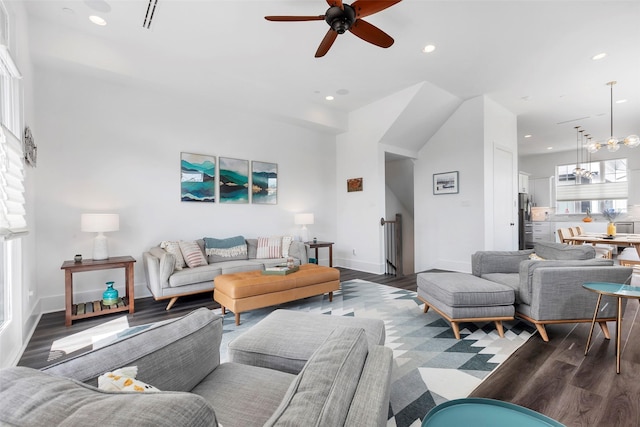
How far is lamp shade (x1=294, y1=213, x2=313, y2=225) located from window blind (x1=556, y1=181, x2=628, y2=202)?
870 centimetres

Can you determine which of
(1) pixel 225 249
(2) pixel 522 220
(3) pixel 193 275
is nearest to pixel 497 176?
(2) pixel 522 220

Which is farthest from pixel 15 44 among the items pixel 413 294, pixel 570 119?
pixel 570 119

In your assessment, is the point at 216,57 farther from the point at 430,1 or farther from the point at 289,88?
the point at 430,1

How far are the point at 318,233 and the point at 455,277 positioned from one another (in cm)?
328

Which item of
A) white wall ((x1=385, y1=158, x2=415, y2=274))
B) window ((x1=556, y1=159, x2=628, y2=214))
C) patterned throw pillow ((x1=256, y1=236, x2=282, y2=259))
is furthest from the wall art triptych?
window ((x1=556, y1=159, x2=628, y2=214))

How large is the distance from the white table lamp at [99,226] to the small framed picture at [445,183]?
5.26m

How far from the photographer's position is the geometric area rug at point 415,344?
5.76ft

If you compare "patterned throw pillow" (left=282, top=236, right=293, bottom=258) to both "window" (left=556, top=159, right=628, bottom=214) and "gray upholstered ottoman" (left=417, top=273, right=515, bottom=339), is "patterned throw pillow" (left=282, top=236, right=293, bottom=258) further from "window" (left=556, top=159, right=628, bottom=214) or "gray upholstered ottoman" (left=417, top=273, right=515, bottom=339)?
"window" (left=556, top=159, right=628, bottom=214)

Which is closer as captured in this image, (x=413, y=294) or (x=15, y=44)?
(x=15, y=44)

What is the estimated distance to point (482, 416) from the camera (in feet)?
2.97

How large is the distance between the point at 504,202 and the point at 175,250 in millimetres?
5686

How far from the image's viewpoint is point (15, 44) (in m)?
2.38

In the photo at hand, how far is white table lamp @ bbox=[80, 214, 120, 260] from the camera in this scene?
3.18m

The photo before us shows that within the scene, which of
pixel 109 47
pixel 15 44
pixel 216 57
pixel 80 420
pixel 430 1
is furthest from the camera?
pixel 216 57
